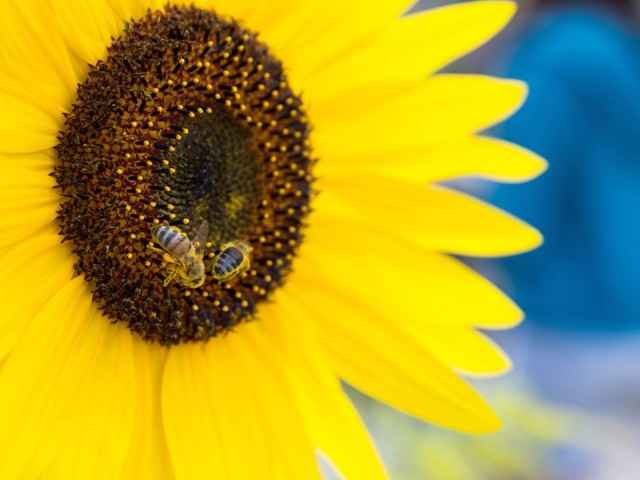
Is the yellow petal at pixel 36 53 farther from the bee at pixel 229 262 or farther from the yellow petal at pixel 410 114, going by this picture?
the yellow petal at pixel 410 114

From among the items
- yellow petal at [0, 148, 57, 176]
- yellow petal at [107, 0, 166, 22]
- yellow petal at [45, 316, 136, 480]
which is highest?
yellow petal at [107, 0, 166, 22]

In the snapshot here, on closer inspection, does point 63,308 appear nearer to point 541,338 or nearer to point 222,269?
point 222,269

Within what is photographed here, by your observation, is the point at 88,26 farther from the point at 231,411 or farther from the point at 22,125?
the point at 231,411

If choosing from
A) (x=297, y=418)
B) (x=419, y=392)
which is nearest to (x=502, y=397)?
(x=419, y=392)

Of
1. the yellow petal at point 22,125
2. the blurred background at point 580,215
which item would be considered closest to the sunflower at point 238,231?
the yellow petal at point 22,125

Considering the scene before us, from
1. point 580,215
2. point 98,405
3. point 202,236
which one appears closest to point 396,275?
point 202,236

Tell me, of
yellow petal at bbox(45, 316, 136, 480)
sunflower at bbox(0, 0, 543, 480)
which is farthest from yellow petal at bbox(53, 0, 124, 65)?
yellow petal at bbox(45, 316, 136, 480)

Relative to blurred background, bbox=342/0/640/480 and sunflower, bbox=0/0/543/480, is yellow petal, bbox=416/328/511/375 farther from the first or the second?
blurred background, bbox=342/0/640/480
